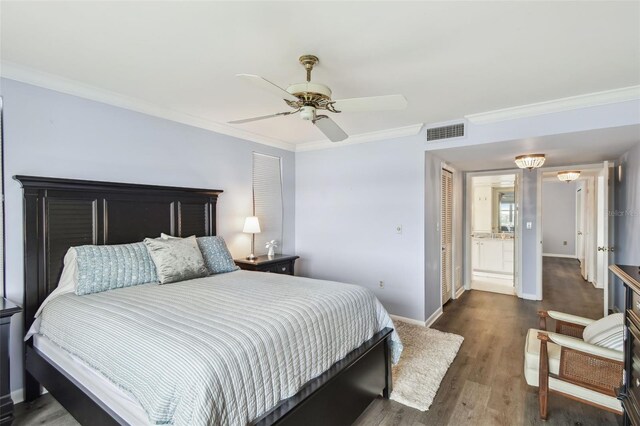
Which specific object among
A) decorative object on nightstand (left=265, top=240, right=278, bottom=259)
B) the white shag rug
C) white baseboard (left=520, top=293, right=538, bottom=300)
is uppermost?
decorative object on nightstand (left=265, top=240, right=278, bottom=259)

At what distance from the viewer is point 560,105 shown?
2.96 m

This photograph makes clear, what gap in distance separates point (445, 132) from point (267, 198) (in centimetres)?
253

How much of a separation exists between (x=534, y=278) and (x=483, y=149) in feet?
8.97

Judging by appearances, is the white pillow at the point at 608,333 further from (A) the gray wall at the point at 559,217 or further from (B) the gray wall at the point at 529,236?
(A) the gray wall at the point at 559,217

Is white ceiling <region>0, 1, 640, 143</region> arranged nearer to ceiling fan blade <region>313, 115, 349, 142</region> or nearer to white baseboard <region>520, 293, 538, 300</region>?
ceiling fan blade <region>313, 115, 349, 142</region>

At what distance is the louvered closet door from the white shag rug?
124 cm

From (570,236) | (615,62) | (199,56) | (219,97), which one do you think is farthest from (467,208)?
(570,236)

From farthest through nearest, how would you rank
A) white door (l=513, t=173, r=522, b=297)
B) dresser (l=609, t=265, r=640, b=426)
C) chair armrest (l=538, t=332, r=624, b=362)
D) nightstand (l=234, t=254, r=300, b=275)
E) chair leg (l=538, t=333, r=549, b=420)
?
white door (l=513, t=173, r=522, b=297)
nightstand (l=234, t=254, r=300, b=275)
chair leg (l=538, t=333, r=549, b=420)
chair armrest (l=538, t=332, r=624, b=362)
dresser (l=609, t=265, r=640, b=426)

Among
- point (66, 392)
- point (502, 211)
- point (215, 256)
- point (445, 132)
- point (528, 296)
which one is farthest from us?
point (502, 211)

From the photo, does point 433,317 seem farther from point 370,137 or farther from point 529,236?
point 370,137

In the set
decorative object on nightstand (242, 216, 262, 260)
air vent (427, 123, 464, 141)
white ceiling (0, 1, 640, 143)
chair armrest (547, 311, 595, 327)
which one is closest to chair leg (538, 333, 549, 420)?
chair armrest (547, 311, 595, 327)

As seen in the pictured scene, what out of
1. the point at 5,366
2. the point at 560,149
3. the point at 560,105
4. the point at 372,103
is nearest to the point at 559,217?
the point at 560,149

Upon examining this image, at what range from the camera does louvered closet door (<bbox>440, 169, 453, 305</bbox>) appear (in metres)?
4.71

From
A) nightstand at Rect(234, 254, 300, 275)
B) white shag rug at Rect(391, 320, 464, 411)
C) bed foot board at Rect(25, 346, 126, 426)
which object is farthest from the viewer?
nightstand at Rect(234, 254, 300, 275)
